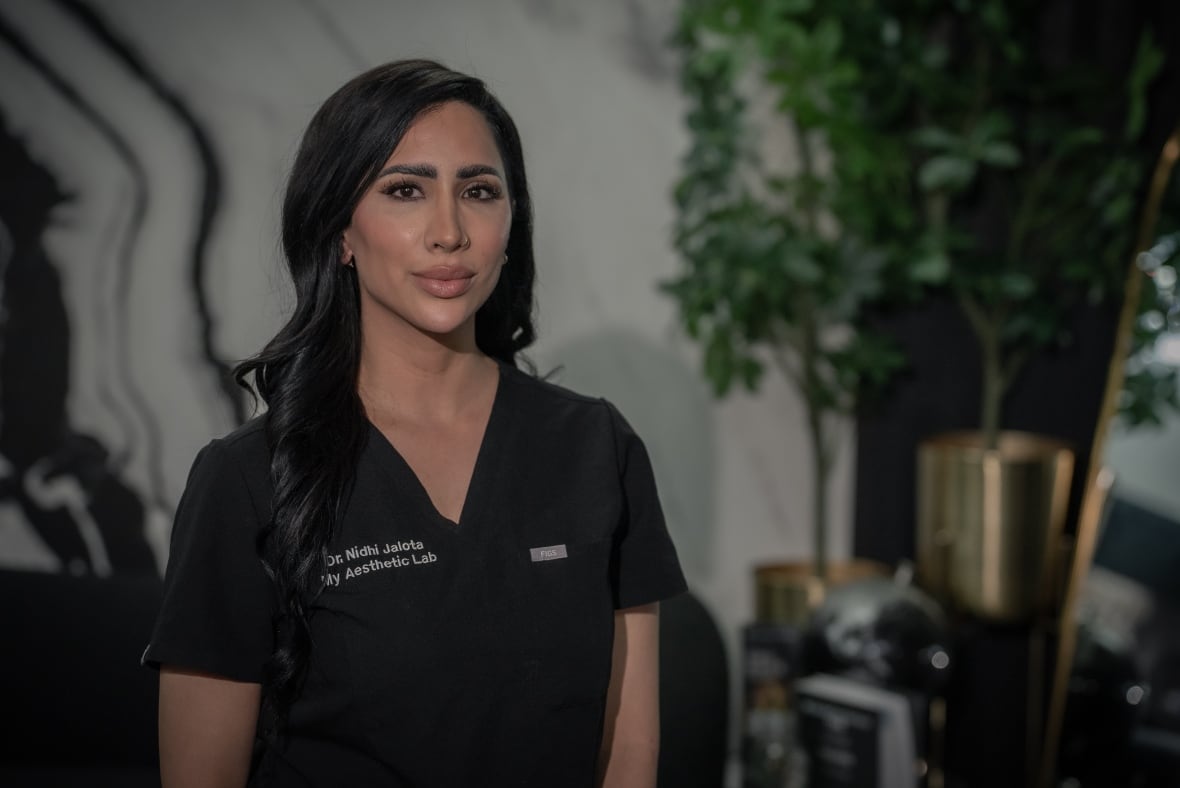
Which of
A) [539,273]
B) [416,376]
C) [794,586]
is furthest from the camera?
[794,586]

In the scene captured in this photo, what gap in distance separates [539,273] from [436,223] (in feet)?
5.15

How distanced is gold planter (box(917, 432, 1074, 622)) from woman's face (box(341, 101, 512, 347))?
173 centimetres

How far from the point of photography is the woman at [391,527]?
107 cm

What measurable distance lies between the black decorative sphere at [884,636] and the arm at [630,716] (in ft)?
4.02

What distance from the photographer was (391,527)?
112 cm

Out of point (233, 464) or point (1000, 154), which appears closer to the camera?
point (233, 464)

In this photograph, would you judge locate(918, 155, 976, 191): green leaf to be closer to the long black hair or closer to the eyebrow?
the long black hair

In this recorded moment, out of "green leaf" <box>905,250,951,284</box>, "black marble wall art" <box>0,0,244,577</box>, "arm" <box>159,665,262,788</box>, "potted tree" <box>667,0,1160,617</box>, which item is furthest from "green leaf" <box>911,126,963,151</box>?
"arm" <box>159,665,262,788</box>

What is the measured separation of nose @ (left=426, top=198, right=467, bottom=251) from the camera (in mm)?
1062

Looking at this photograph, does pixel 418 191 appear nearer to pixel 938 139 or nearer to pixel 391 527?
pixel 391 527

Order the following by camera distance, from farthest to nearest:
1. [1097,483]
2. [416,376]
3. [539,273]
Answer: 1. [539,273]
2. [1097,483]
3. [416,376]

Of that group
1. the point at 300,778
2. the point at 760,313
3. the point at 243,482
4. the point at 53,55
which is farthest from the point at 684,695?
the point at 53,55

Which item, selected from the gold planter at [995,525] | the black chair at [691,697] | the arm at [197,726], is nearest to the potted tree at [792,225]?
the gold planter at [995,525]

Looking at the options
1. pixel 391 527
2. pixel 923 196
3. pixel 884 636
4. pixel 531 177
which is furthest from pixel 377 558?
pixel 923 196
